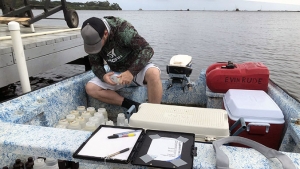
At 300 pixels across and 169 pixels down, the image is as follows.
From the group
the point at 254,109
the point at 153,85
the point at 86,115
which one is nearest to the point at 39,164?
the point at 86,115

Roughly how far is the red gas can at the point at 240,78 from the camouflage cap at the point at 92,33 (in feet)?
4.10

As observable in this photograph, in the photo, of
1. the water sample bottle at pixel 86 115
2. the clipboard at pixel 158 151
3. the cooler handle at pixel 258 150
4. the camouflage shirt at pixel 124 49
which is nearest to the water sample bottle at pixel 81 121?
the water sample bottle at pixel 86 115

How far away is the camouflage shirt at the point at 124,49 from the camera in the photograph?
8.30 ft

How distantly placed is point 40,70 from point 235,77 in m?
3.38

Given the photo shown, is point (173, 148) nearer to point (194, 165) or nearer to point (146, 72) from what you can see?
point (194, 165)

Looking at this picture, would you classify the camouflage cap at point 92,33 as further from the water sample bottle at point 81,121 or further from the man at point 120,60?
the water sample bottle at point 81,121

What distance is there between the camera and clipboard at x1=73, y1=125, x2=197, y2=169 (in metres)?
1.07

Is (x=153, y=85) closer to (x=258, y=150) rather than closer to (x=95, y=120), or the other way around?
(x=95, y=120)

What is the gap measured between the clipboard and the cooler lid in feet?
2.93

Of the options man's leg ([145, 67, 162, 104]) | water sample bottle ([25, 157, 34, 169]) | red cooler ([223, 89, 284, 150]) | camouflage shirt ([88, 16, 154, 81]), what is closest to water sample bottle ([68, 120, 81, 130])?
water sample bottle ([25, 157, 34, 169])

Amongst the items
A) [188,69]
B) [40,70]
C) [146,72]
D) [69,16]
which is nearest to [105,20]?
[146,72]

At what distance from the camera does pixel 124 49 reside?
267cm

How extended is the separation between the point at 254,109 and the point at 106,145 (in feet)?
4.21

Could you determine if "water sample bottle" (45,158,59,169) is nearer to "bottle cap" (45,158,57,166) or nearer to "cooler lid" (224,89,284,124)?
"bottle cap" (45,158,57,166)
